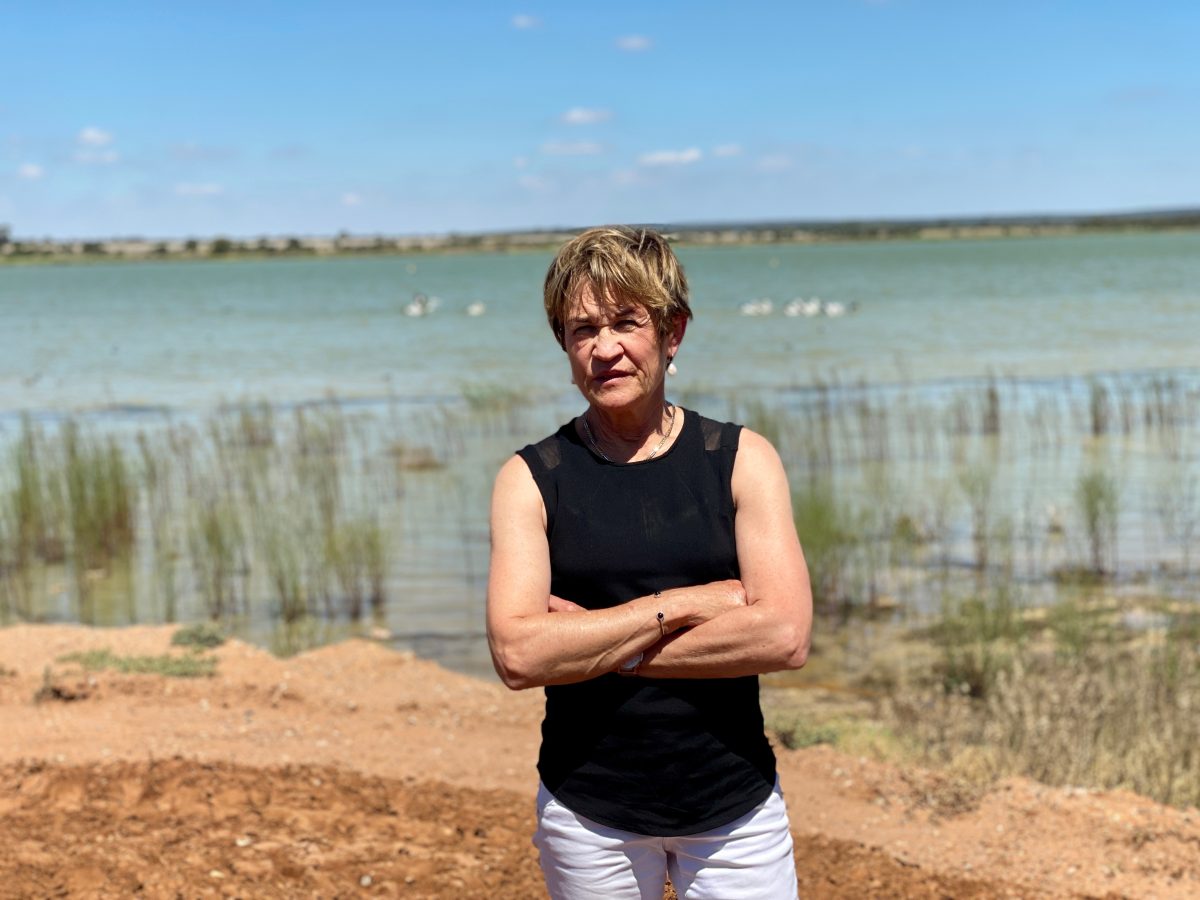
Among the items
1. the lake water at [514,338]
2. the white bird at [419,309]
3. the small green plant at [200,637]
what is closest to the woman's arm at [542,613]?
the small green plant at [200,637]

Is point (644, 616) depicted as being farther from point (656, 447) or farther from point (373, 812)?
point (373, 812)

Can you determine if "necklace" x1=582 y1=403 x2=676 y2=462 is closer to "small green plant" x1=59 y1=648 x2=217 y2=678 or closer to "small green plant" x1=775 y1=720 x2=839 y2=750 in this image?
"small green plant" x1=775 y1=720 x2=839 y2=750

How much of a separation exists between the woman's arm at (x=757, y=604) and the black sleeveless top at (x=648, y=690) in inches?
1.8

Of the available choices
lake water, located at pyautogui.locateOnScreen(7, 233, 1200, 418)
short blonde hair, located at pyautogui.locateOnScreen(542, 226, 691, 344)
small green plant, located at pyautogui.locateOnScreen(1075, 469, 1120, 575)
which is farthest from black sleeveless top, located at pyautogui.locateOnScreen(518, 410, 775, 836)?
lake water, located at pyautogui.locateOnScreen(7, 233, 1200, 418)

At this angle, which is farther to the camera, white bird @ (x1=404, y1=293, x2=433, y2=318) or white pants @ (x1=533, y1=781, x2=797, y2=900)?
white bird @ (x1=404, y1=293, x2=433, y2=318)

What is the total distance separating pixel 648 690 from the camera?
8.67 feet

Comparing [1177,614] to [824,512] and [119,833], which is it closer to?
[824,512]

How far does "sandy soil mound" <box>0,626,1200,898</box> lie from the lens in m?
4.61

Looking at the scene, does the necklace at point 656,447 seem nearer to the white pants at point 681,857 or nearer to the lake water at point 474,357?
the white pants at point 681,857

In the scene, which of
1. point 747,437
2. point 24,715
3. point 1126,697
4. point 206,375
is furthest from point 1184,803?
point 206,375

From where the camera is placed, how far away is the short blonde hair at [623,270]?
2631 millimetres

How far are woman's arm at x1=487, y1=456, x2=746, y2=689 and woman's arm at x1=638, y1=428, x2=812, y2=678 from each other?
0.13 feet

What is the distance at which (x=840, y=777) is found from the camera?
234 inches

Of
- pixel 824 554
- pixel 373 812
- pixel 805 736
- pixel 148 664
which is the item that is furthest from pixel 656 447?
pixel 824 554
